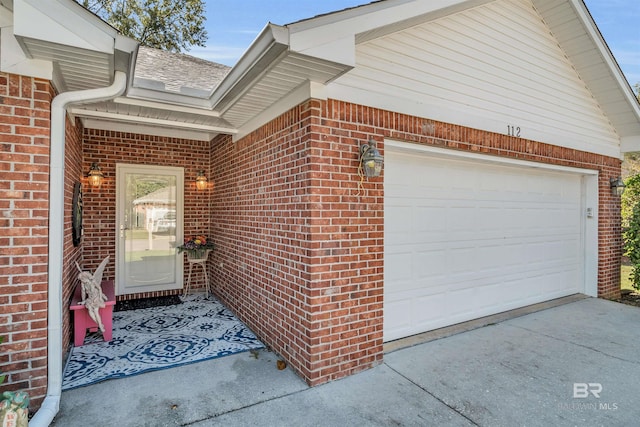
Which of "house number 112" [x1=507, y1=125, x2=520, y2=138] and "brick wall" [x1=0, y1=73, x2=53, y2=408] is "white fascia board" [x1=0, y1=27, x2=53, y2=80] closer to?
"brick wall" [x1=0, y1=73, x2=53, y2=408]

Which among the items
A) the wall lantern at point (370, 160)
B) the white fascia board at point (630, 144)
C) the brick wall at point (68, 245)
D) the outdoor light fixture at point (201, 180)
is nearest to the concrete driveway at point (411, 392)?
the brick wall at point (68, 245)

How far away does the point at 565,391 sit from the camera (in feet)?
10.1

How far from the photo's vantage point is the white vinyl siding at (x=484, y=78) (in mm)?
3621

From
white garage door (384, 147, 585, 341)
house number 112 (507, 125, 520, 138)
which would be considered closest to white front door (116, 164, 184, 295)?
white garage door (384, 147, 585, 341)

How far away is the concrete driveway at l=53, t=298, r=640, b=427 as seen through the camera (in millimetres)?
2668

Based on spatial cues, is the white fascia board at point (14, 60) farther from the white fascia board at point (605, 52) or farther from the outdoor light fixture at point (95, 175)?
the white fascia board at point (605, 52)

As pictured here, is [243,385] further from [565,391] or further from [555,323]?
[555,323]

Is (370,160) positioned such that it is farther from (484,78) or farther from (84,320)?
(84,320)

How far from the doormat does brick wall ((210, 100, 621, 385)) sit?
222cm

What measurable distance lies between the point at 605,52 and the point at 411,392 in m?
5.90

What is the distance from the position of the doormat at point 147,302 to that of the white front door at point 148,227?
201mm

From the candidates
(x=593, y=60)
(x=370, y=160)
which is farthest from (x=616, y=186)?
(x=370, y=160)

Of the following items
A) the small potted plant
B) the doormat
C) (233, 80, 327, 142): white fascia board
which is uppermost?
(233, 80, 327, 142): white fascia board

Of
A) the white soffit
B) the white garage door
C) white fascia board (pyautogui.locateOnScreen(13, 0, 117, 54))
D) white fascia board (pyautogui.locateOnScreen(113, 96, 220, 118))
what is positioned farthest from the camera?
the white soffit
